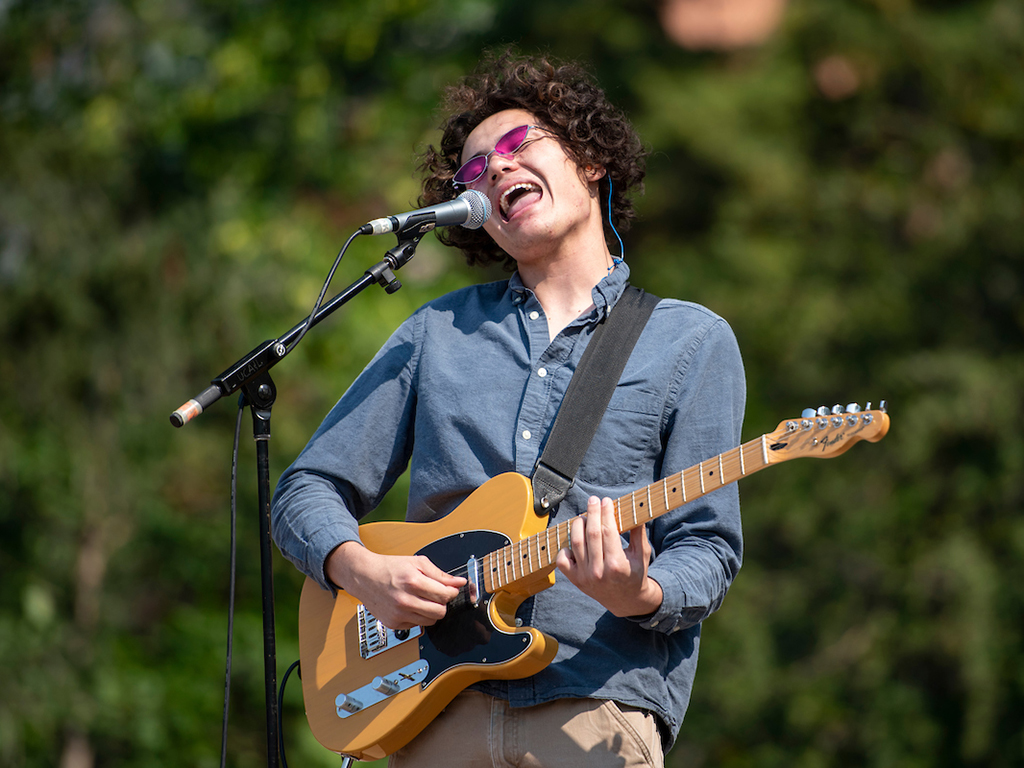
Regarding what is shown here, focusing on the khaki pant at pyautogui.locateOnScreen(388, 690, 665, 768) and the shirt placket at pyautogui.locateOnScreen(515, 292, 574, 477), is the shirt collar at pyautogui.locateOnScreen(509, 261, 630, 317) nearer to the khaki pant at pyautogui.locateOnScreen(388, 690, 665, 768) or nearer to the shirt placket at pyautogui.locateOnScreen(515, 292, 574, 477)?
the shirt placket at pyautogui.locateOnScreen(515, 292, 574, 477)

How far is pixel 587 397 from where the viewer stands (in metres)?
2.16

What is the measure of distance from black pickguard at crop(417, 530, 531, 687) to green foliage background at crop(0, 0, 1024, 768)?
4068mm

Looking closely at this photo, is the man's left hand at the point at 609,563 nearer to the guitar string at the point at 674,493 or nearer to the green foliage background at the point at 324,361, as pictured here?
the guitar string at the point at 674,493

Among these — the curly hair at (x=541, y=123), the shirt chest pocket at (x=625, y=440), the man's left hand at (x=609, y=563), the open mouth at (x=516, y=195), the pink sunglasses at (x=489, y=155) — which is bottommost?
the man's left hand at (x=609, y=563)

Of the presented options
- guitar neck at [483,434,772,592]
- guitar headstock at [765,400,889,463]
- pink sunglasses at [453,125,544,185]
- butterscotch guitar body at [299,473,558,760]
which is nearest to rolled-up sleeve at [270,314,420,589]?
butterscotch guitar body at [299,473,558,760]

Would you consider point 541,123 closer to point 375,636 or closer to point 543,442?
point 543,442

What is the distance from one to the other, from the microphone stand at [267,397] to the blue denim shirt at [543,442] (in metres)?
0.12

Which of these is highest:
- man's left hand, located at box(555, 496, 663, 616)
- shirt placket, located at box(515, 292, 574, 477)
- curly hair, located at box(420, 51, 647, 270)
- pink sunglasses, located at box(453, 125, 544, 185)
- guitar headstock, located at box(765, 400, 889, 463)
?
curly hair, located at box(420, 51, 647, 270)

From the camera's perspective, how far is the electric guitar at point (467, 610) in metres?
1.84

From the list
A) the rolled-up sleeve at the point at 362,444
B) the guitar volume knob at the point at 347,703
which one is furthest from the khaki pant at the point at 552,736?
the rolled-up sleeve at the point at 362,444

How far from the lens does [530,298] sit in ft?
7.84

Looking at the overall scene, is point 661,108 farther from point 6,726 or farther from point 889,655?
point 6,726

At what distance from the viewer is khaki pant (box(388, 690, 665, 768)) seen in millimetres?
1961

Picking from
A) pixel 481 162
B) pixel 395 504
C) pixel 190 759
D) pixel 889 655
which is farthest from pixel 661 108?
pixel 481 162
